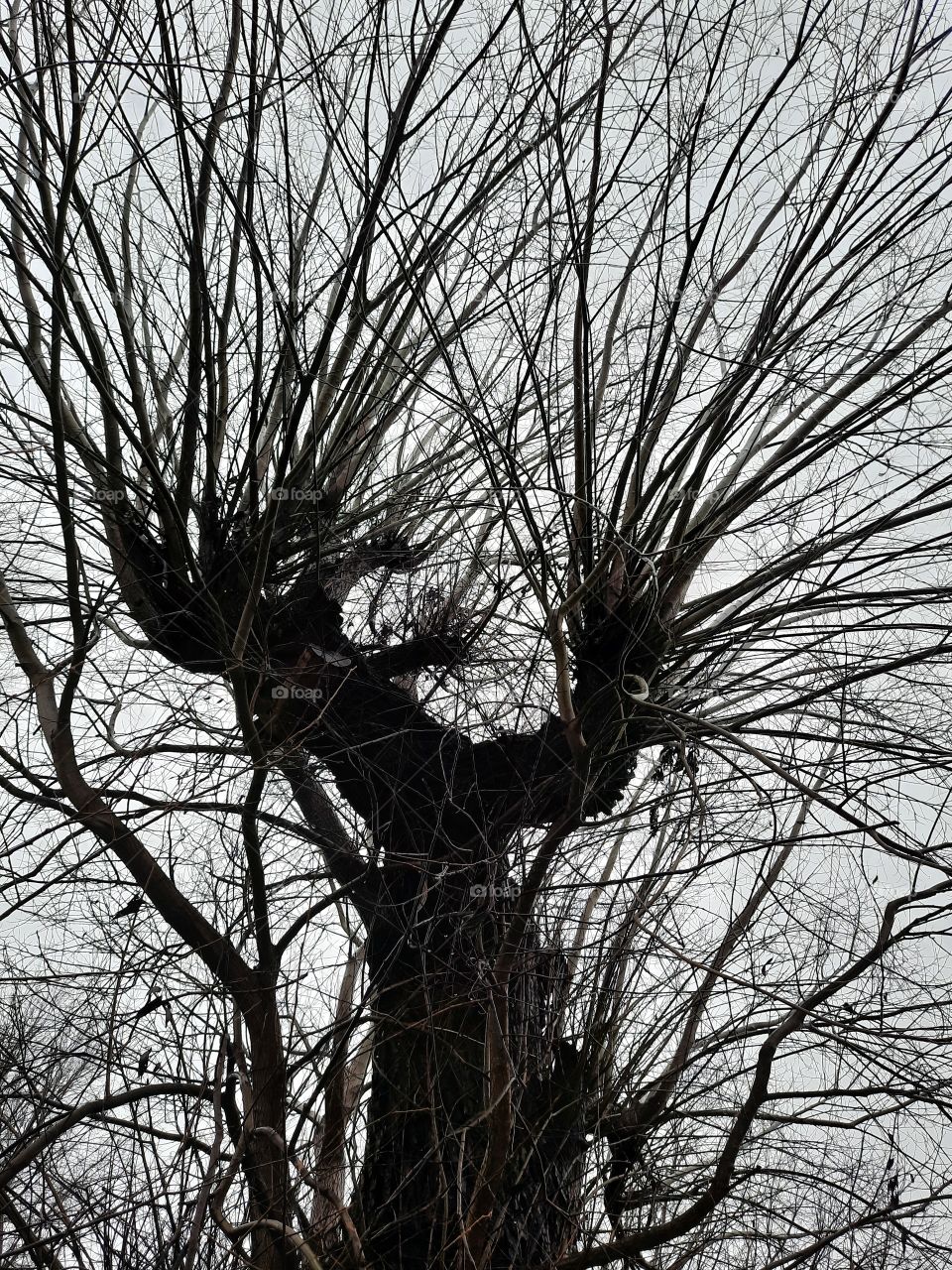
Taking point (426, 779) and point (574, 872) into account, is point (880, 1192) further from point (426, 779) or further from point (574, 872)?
point (426, 779)

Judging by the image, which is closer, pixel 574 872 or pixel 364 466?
pixel 574 872

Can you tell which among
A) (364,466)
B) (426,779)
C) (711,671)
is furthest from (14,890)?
(711,671)

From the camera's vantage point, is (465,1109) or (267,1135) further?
(465,1109)

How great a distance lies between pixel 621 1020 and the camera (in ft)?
12.1

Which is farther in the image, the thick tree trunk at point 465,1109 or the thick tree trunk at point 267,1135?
the thick tree trunk at point 465,1109

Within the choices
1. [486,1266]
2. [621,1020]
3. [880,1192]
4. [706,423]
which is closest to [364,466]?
[706,423]

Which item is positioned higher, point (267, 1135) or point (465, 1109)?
point (465, 1109)

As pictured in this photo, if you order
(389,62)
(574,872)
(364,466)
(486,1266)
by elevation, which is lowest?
(486,1266)

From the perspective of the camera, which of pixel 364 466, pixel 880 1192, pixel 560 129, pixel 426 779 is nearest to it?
A: pixel 560 129

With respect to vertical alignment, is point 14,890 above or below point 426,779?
below

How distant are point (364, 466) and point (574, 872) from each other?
1.82 metres

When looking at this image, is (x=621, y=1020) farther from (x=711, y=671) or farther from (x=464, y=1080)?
(x=711, y=671)

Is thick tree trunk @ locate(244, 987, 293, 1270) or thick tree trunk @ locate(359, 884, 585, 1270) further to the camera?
thick tree trunk @ locate(359, 884, 585, 1270)

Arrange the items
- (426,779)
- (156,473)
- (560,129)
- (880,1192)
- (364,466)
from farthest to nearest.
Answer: (364,466) < (426,779) < (880,1192) < (156,473) < (560,129)
